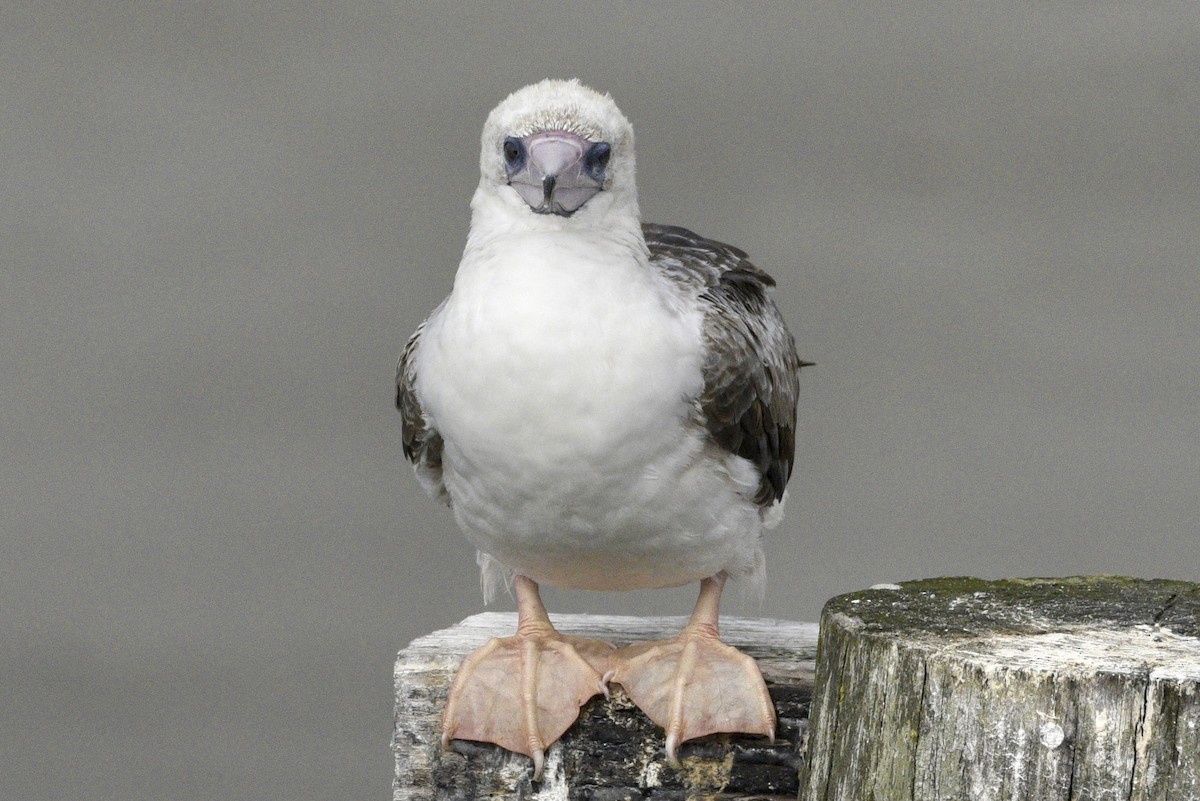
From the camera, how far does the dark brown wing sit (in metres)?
3.49

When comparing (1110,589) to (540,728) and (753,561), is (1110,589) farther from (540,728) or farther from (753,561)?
(540,728)

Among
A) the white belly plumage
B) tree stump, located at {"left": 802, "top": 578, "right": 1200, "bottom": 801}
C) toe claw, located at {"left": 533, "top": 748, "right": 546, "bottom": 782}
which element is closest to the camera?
tree stump, located at {"left": 802, "top": 578, "right": 1200, "bottom": 801}

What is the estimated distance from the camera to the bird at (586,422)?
325cm

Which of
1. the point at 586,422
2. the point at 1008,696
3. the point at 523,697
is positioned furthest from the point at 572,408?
the point at 1008,696

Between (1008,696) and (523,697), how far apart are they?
132cm

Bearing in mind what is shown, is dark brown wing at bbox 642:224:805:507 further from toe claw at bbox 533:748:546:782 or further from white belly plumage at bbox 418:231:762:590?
toe claw at bbox 533:748:546:782

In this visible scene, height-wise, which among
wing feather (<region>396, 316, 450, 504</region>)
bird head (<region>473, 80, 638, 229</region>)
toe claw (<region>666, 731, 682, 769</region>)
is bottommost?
toe claw (<region>666, 731, 682, 769</region>)

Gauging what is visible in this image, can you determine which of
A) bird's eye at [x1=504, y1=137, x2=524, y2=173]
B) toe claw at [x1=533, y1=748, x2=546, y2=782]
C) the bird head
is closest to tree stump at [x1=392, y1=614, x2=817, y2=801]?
toe claw at [x1=533, y1=748, x2=546, y2=782]

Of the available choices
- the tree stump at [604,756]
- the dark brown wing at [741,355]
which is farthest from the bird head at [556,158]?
the tree stump at [604,756]

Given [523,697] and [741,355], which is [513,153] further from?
[523,697]

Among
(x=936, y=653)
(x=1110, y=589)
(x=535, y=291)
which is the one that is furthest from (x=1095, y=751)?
(x=535, y=291)

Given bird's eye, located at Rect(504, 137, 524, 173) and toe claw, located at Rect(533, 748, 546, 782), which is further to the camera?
toe claw, located at Rect(533, 748, 546, 782)

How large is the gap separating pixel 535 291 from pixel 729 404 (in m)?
0.52

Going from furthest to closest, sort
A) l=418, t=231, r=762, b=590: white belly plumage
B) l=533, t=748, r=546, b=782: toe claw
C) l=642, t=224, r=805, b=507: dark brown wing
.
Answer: l=533, t=748, r=546, b=782: toe claw < l=642, t=224, r=805, b=507: dark brown wing < l=418, t=231, r=762, b=590: white belly plumage
